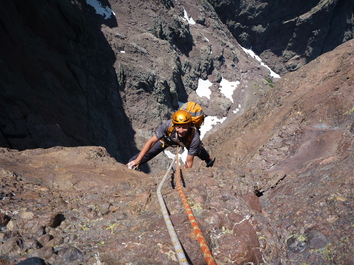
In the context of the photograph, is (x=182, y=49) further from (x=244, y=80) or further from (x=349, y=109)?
(x=349, y=109)

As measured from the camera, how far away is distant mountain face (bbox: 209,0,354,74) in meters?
86.4

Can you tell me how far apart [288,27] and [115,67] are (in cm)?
8112

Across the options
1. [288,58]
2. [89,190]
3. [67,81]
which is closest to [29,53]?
[67,81]

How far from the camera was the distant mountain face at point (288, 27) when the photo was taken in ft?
284

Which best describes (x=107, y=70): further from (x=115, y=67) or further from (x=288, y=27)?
(x=288, y=27)

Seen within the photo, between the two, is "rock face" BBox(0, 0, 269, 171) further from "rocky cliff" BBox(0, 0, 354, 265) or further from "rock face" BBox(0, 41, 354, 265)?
"rock face" BBox(0, 41, 354, 265)

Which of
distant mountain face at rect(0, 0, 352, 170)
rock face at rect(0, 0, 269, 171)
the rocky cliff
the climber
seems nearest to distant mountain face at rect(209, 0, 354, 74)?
distant mountain face at rect(0, 0, 352, 170)

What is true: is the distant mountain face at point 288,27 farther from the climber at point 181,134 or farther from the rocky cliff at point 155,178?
the climber at point 181,134

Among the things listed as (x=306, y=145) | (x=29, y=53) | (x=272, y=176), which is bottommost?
(x=272, y=176)

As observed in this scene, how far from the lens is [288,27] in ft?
309

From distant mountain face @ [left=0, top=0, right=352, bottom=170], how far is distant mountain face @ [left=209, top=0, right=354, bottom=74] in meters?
0.60

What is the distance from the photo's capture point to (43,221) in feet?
10.3

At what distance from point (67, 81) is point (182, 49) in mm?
46185

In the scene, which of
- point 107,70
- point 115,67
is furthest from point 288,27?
point 107,70
